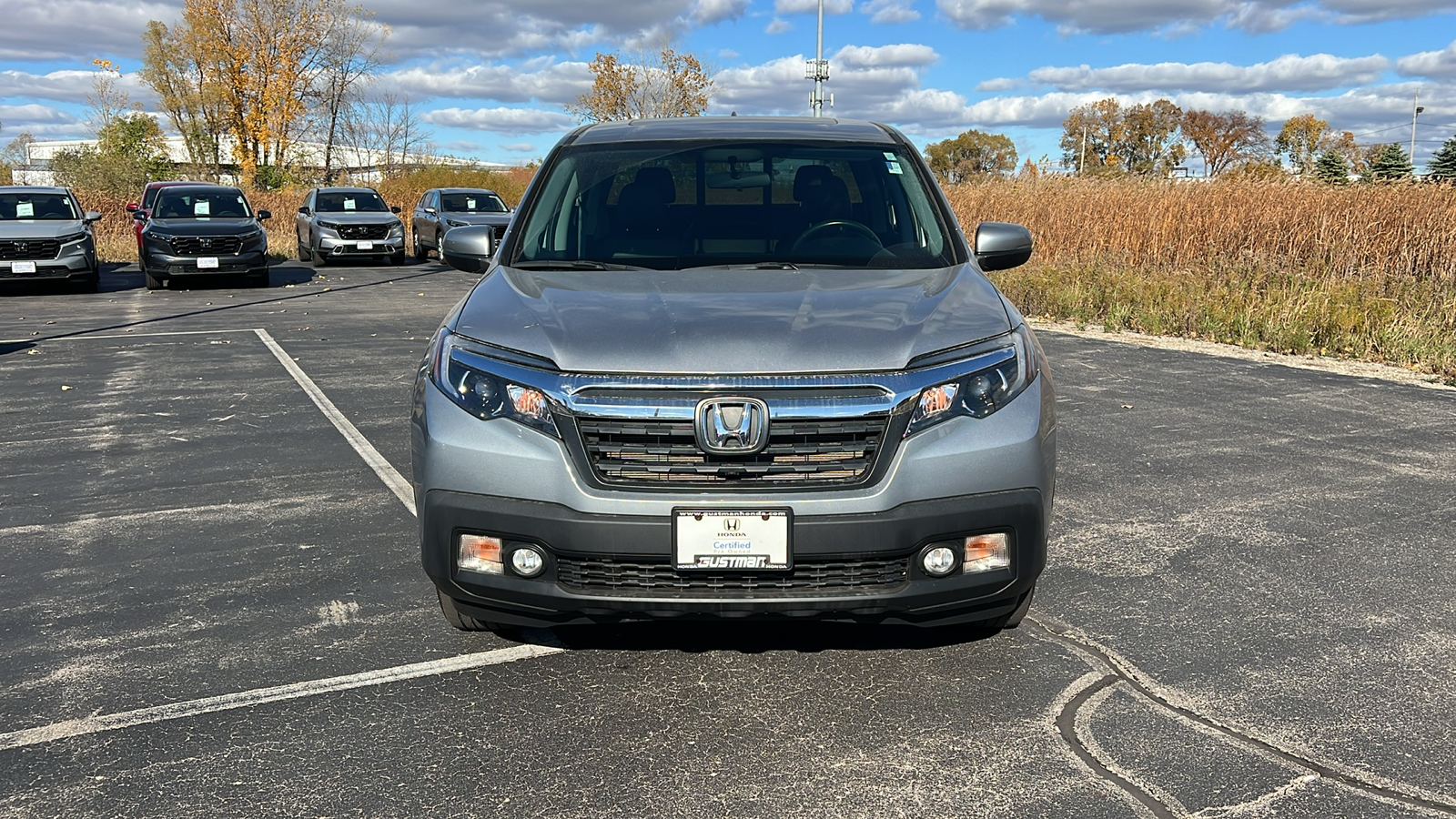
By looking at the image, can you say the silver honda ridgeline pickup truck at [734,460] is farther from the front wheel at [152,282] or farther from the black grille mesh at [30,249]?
the front wheel at [152,282]

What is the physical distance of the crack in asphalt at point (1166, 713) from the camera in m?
2.86

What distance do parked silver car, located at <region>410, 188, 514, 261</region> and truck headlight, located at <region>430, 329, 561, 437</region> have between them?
22.2 meters

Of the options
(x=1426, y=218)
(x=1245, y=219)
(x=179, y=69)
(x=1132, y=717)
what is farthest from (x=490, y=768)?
(x=179, y=69)

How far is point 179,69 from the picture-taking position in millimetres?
55188

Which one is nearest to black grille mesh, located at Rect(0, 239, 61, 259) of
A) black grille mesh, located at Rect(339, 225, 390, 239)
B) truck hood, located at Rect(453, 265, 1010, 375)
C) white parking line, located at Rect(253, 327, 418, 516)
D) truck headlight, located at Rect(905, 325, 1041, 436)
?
black grille mesh, located at Rect(339, 225, 390, 239)

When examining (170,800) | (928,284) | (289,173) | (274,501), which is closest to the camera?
(170,800)

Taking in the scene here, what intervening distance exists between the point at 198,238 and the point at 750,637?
59.0 ft

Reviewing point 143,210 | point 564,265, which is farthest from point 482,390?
point 143,210

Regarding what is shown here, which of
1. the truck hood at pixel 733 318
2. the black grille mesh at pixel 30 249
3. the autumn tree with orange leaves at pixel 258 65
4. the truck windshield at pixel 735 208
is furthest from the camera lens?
the autumn tree with orange leaves at pixel 258 65

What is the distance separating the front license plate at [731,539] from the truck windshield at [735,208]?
1.34 metres

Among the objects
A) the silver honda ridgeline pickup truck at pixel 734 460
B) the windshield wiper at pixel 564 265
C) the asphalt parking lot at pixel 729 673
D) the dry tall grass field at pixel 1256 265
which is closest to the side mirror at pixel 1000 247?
the silver honda ridgeline pickup truck at pixel 734 460

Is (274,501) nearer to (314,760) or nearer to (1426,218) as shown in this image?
(314,760)

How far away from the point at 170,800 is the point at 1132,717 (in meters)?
2.52

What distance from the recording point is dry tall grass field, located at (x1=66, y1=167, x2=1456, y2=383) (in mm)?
11805
